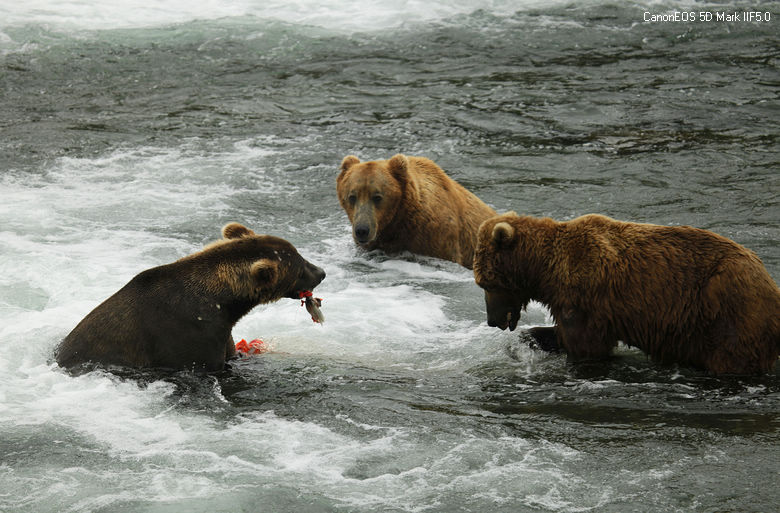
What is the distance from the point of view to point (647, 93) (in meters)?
14.6

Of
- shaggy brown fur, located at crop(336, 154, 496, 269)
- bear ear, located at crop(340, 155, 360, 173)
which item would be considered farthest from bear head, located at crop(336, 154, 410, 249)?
bear ear, located at crop(340, 155, 360, 173)

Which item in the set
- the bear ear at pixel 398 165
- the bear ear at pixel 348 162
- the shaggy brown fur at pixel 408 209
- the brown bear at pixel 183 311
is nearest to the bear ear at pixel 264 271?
the brown bear at pixel 183 311

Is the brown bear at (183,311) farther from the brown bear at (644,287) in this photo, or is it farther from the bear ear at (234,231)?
the brown bear at (644,287)

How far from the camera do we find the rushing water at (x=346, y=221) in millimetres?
5363

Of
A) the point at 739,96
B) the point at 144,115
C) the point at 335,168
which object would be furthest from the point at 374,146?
the point at 739,96

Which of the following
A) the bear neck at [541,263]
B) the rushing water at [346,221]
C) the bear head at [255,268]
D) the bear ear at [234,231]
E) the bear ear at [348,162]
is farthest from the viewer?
the bear ear at [348,162]

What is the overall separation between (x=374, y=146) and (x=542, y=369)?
6.65 metres

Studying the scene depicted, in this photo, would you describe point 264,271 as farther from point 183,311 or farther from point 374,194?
point 374,194

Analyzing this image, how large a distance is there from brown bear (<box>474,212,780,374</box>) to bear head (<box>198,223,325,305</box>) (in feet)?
4.50

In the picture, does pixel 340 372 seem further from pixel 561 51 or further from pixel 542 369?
pixel 561 51

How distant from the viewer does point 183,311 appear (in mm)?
6660

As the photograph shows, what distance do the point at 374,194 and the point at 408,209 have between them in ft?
1.33

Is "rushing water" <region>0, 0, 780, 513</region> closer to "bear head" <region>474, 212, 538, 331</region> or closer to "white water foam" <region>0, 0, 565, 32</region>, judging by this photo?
"white water foam" <region>0, 0, 565, 32</region>

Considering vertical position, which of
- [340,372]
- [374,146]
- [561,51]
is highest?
[561,51]
